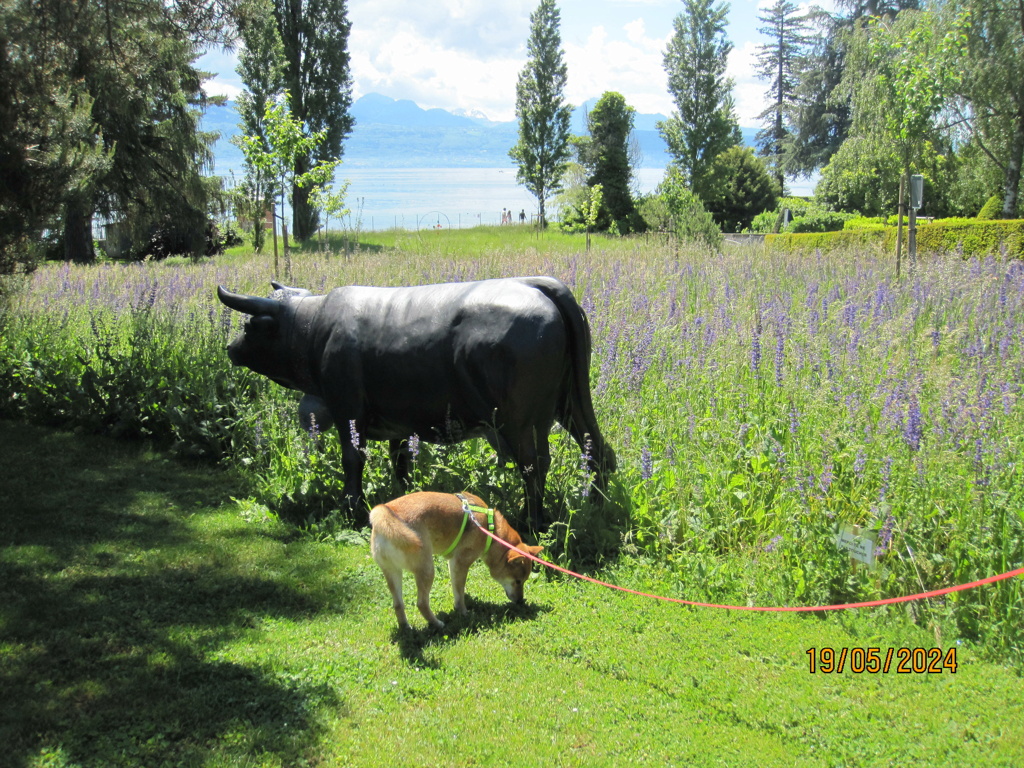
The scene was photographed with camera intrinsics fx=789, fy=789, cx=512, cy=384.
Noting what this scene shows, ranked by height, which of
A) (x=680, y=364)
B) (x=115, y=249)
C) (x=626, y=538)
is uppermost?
(x=115, y=249)

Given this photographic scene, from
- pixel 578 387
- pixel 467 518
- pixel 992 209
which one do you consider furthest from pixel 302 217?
pixel 467 518

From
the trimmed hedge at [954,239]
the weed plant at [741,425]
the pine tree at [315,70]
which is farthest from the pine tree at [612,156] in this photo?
the weed plant at [741,425]

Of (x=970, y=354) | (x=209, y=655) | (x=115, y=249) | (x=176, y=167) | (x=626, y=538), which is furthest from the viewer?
(x=115, y=249)

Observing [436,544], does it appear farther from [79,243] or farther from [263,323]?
[79,243]

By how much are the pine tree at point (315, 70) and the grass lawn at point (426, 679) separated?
106 ft

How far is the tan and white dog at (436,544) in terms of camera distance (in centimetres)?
415

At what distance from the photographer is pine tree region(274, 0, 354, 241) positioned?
1412 inches

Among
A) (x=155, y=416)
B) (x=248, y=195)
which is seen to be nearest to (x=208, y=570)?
(x=155, y=416)

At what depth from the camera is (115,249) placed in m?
29.6

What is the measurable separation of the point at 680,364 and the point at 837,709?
4102 mm

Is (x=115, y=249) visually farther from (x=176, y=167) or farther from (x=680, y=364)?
(x=680, y=364)

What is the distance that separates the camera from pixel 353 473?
19.6 ft

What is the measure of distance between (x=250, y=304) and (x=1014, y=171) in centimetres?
2821

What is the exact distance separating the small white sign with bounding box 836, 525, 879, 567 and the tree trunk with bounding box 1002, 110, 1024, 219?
2663cm
